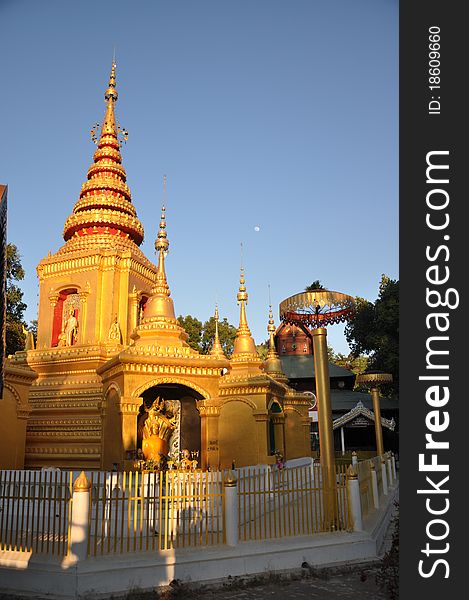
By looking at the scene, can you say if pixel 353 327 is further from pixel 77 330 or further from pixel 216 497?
pixel 216 497

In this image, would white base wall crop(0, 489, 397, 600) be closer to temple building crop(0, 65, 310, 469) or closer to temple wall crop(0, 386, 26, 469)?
temple building crop(0, 65, 310, 469)

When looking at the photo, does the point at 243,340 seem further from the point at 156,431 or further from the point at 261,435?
the point at 156,431

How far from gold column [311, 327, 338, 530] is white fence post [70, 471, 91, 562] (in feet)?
15.3

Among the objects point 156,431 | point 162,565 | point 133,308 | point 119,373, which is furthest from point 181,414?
point 162,565

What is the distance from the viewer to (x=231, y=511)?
941 cm

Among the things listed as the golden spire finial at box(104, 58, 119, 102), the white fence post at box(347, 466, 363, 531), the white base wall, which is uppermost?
the golden spire finial at box(104, 58, 119, 102)

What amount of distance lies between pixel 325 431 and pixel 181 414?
6.09 metres

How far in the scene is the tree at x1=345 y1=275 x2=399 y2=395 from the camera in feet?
124

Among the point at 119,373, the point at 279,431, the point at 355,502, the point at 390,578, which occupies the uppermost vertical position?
the point at 119,373

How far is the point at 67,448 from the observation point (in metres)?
17.5

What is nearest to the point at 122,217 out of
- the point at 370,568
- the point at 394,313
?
the point at 370,568

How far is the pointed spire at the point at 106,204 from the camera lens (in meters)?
23.5

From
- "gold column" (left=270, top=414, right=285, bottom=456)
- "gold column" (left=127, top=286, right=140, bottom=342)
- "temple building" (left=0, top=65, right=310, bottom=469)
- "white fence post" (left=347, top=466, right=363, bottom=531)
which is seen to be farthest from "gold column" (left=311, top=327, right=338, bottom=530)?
"gold column" (left=127, top=286, right=140, bottom=342)

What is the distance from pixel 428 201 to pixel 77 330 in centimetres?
1760
